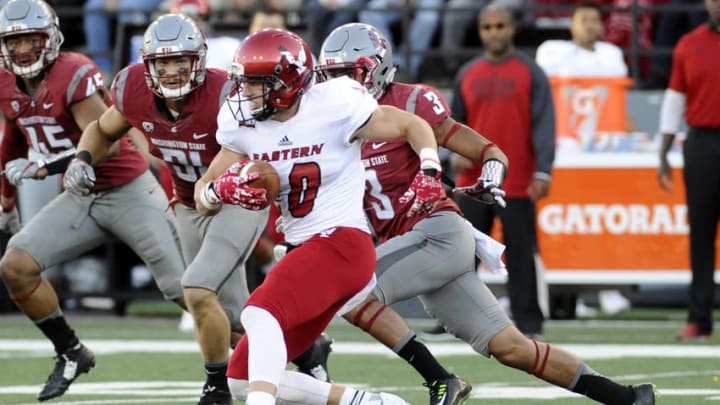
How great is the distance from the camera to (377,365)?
8820 mm

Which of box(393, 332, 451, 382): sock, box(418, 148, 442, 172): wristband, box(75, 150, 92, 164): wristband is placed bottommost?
box(393, 332, 451, 382): sock

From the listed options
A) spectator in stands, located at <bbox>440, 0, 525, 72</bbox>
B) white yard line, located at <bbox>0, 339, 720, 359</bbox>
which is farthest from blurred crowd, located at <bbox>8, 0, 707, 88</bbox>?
white yard line, located at <bbox>0, 339, 720, 359</bbox>

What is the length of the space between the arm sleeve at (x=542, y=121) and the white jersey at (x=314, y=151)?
427 cm

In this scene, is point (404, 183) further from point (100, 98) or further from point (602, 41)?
point (602, 41)

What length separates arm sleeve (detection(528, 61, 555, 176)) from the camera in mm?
10039

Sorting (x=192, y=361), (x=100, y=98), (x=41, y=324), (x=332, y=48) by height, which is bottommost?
(x=192, y=361)

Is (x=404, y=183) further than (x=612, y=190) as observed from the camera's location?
No

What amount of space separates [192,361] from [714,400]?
3.15m

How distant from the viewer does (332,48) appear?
6797 mm

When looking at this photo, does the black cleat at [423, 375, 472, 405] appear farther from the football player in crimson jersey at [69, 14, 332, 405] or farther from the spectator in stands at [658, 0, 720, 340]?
the spectator in stands at [658, 0, 720, 340]

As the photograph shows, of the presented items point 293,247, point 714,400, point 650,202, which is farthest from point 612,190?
point 293,247

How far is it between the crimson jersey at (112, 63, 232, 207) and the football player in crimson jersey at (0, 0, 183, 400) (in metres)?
0.55

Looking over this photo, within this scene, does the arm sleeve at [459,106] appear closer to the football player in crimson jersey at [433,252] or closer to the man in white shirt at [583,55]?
the man in white shirt at [583,55]

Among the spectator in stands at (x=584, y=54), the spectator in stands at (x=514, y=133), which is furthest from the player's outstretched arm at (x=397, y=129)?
the spectator in stands at (x=584, y=54)
